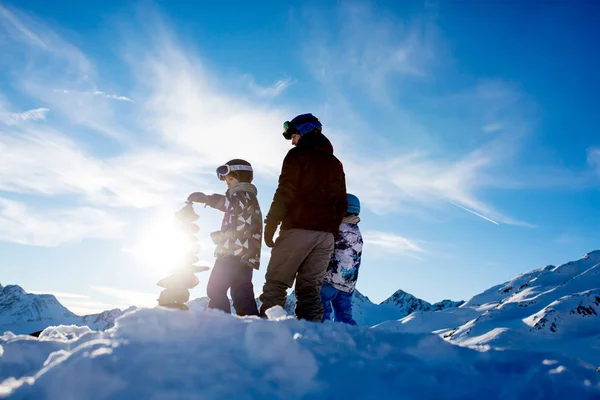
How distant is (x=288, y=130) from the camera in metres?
5.88

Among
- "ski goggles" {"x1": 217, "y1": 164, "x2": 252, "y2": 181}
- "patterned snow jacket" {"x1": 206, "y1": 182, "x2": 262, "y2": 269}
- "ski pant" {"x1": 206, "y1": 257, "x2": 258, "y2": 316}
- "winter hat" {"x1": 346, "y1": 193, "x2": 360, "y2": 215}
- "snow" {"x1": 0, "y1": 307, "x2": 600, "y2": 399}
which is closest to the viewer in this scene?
"snow" {"x1": 0, "y1": 307, "x2": 600, "y2": 399}

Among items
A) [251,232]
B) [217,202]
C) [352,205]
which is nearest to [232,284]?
[251,232]

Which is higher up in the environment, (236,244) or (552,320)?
(236,244)

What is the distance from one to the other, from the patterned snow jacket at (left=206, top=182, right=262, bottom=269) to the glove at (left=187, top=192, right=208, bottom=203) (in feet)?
0.21

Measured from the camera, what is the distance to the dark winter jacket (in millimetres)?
5059

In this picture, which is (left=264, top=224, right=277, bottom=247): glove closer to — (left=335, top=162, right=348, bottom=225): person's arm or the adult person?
the adult person

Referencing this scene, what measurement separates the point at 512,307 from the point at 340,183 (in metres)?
87.3

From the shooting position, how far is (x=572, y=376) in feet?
5.97

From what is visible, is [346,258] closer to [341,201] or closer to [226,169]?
[341,201]

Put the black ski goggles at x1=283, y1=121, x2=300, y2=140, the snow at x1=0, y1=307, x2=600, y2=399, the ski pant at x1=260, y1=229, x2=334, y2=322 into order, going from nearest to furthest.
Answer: the snow at x1=0, y1=307, x2=600, y2=399 < the ski pant at x1=260, y1=229, x2=334, y2=322 < the black ski goggles at x1=283, y1=121, x2=300, y2=140

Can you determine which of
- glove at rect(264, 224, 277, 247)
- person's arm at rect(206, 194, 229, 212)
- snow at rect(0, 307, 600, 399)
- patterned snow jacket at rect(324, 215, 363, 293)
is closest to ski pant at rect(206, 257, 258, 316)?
glove at rect(264, 224, 277, 247)

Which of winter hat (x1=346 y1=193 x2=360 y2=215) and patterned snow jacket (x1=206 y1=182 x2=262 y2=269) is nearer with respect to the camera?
patterned snow jacket (x1=206 y1=182 x2=262 y2=269)

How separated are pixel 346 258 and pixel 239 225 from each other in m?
2.08

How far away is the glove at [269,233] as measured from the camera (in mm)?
5059
